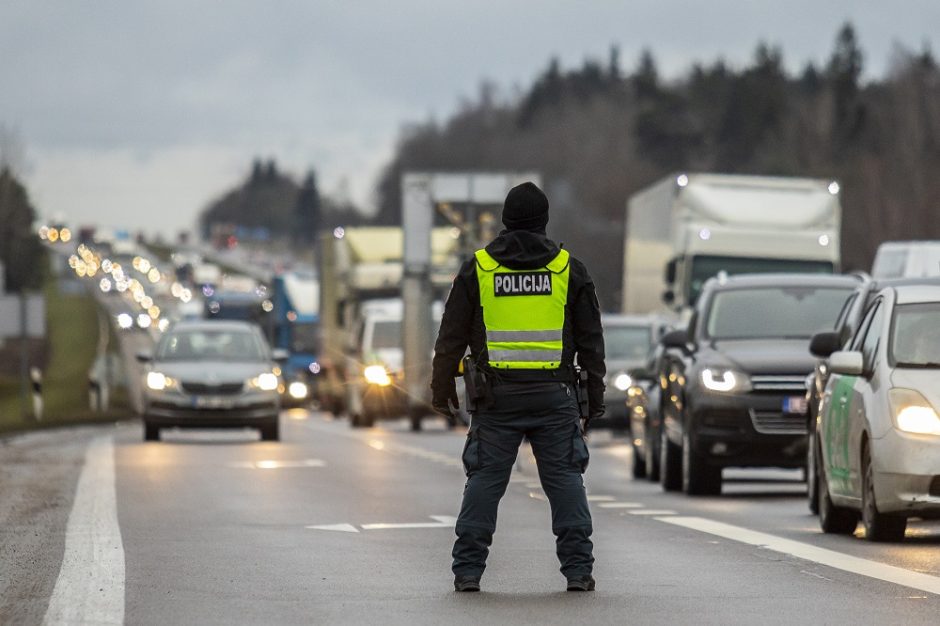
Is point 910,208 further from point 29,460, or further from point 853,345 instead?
point 853,345

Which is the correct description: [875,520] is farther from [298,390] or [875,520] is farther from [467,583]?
[298,390]

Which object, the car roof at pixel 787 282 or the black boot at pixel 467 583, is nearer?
the black boot at pixel 467 583

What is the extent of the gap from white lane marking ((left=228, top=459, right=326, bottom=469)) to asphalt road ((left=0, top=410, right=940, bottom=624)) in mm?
986

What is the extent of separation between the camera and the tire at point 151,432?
3250 centimetres

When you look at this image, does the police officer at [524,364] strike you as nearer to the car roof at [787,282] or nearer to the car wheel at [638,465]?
the car roof at [787,282]

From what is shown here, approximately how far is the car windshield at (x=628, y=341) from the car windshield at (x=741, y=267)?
1.45m

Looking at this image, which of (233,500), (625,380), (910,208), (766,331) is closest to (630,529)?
(233,500)

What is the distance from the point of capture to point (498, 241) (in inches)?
437

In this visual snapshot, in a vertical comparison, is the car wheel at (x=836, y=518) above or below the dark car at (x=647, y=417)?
below

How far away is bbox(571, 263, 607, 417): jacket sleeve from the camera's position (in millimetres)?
Answer: 11062

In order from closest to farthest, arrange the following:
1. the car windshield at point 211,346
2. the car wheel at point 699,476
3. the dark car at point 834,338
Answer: the dark car at point 834,338 < the car wheel at point 699,476 < the car windshield at point 211,346

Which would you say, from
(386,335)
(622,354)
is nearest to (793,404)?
(622,354)

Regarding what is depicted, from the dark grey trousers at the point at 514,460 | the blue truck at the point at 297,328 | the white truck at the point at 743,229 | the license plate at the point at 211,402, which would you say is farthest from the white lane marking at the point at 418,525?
the blue truck at the point at 297,328

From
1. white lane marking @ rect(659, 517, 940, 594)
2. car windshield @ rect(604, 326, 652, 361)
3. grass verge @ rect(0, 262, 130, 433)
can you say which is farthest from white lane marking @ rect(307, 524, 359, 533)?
grass verge @ rect(0, 262, 130, 433)
